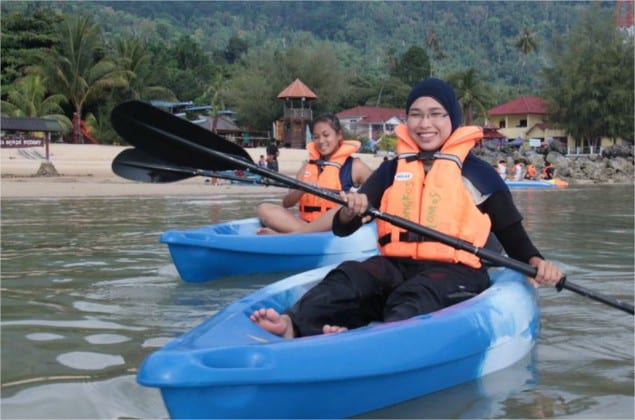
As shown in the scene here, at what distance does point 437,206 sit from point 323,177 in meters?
2.62

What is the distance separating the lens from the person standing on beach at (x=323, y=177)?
583 centimetres

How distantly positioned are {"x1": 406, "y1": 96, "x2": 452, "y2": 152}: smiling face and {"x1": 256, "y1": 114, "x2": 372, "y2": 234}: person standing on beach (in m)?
2.19

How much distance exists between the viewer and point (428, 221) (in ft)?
11.2

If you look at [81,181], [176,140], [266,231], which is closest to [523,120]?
[81,181]

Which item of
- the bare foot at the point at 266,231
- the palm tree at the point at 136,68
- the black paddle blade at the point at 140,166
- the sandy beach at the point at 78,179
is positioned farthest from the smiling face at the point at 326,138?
→ the palm tree at the point at 136,68

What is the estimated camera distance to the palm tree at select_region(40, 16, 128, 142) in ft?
102

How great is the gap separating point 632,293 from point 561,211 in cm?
753

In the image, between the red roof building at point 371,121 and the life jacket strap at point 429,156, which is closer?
the life jacket strap at point 429,156

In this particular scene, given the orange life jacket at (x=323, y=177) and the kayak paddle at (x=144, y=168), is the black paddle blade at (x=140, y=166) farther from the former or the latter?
the orange life jacket at (x=323, y=177)

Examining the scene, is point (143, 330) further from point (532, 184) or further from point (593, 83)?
point (593, 83)

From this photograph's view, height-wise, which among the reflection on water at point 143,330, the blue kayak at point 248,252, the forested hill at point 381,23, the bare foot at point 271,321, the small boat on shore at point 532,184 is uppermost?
the forested hill at point 381,23

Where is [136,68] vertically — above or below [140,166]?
above

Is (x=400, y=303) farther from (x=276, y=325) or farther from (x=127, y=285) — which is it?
(x=127, y=285)

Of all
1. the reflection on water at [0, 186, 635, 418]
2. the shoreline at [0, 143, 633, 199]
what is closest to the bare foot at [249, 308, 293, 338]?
the reflection on water at [0, 186, 635, 418]
